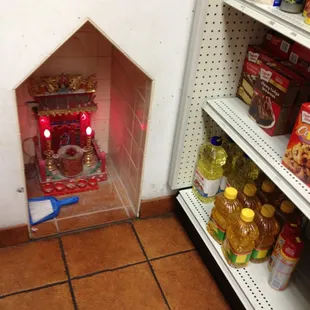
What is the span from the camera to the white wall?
118 centimetres

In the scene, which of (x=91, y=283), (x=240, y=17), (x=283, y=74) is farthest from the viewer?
(x=91, y=283)

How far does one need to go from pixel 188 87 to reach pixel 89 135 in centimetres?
72

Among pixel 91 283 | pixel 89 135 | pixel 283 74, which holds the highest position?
pixel 283 74

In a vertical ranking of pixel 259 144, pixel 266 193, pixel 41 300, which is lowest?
pixel 41 300

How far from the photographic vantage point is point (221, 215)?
152cm

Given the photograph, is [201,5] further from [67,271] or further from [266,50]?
[67,271]

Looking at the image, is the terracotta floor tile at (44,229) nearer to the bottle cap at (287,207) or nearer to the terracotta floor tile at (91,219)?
the terracotta floor tile at (91,219)

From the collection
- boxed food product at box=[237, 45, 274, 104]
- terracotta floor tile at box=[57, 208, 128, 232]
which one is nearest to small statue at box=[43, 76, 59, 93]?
terracotta floor tile at box=[57, 208, 128, 232]

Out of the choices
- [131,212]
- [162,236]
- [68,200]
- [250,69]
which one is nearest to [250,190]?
[250,69]

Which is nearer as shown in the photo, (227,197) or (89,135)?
(227,197)

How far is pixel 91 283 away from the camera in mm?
1575

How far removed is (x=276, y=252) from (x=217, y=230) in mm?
251

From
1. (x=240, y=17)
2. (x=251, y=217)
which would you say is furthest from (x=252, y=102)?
(x=251, y=217)

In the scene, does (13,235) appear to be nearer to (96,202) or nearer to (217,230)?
(96,202)
